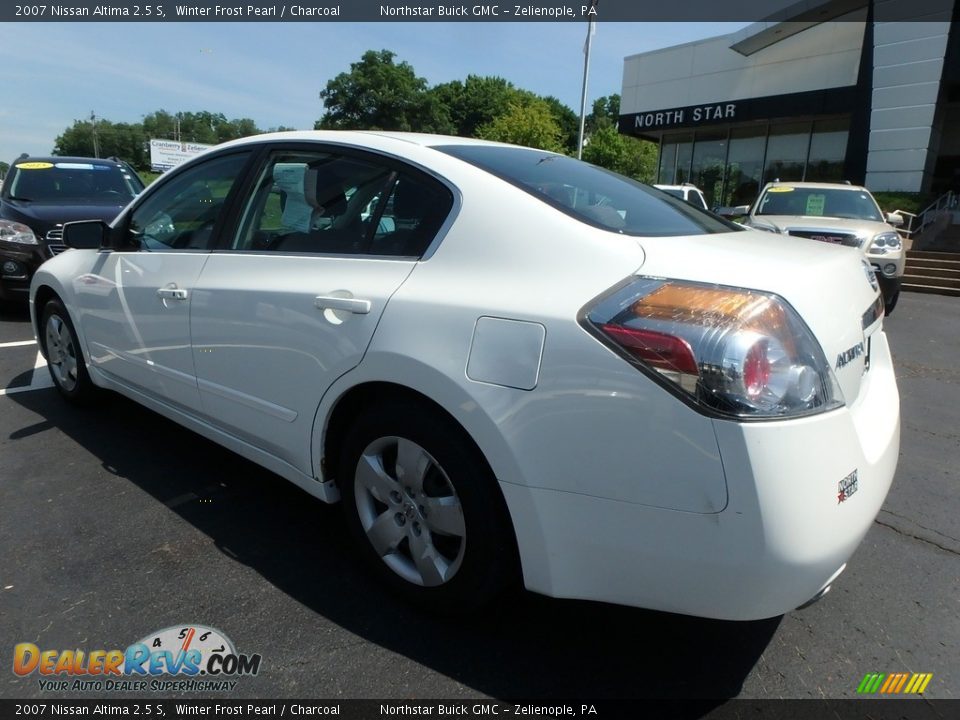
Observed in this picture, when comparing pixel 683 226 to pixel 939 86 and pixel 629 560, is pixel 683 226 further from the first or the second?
pixel 939 86

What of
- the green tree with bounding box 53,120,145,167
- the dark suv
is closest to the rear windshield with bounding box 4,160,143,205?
the dark suv

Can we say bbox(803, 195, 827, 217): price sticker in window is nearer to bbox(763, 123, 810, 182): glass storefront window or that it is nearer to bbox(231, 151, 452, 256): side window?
bbox(231, 151, 452, 256): side window

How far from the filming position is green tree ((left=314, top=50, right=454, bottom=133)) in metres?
68.9

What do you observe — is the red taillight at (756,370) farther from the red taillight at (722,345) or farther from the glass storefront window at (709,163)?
the glass storefront window at (709,163)

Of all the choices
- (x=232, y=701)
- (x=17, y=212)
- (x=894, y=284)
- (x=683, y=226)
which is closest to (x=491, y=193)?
(x=683, y=226)

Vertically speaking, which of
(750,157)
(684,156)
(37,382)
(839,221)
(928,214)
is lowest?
(37,382)

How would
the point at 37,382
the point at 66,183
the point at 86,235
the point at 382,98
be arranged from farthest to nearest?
the point at 382,98 < the point at 66,183 < the point at 37,382 < the point at 86,235

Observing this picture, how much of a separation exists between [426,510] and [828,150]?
22963 mm

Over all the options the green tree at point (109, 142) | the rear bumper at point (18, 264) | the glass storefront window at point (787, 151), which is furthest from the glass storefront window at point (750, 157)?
the green tree at point (109, 142)

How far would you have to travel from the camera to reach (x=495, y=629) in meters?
2.18

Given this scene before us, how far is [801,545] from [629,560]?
42 cm

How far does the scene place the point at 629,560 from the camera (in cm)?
170

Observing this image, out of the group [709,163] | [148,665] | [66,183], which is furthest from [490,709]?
[709,163]

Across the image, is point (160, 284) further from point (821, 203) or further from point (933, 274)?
point (933, 274)
